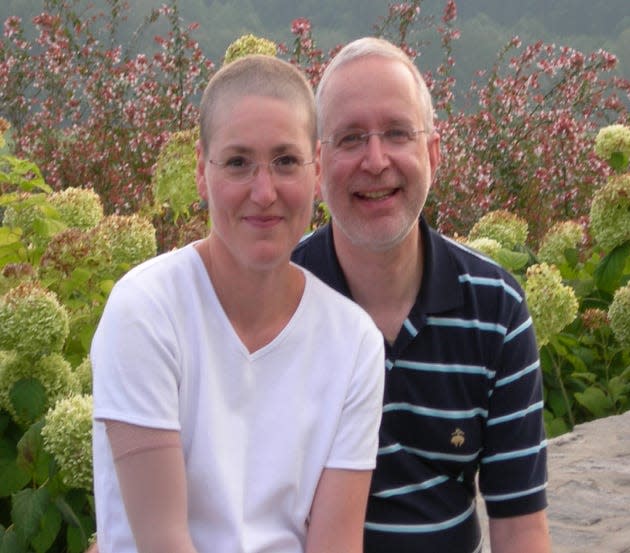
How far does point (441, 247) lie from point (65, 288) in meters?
1.18

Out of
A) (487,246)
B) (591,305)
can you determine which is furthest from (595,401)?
(487,246)

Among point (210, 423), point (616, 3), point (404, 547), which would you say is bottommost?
point (404, 547)

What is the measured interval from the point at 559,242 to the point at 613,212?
0.38m

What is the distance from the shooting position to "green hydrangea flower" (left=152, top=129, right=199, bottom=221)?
139 inches

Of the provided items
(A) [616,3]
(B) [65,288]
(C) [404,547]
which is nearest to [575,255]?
(B) [65,288]

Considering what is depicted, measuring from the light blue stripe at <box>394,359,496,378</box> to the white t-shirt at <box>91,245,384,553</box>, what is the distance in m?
0.33

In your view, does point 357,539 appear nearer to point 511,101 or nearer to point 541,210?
point 541,210

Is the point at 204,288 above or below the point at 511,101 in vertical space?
below

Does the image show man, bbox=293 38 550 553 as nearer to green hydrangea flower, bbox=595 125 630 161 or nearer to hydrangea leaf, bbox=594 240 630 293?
hydrangea leaf, bbox=594 240 630 293

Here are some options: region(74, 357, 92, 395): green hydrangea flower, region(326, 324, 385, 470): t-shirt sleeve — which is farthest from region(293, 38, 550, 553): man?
region(74, 357, 92, 395): green hydrangea flower

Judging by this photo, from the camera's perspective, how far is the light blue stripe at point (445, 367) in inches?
99.3

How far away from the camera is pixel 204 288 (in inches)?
83.3

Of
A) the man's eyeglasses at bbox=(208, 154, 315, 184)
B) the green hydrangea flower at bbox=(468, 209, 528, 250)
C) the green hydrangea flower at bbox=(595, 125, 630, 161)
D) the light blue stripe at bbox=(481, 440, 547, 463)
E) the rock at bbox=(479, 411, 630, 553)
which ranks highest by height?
the green hydrangea flower at bbox=(595, 125, 630, 161)

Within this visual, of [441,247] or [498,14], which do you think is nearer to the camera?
[441,247]
